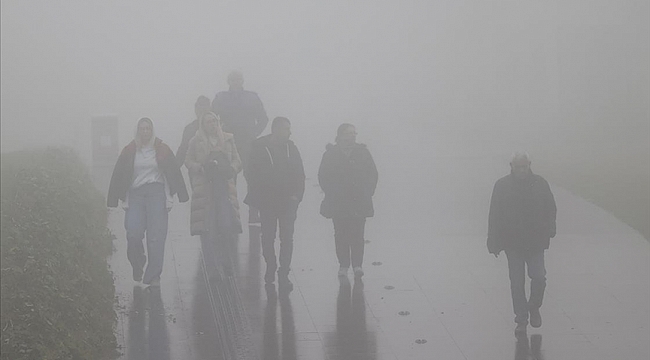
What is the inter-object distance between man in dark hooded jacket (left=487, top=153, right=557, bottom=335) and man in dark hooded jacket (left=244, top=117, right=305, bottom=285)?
7.46ft

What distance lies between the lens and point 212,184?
12344mm

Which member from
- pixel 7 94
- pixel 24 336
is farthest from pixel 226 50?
pixel 24 336

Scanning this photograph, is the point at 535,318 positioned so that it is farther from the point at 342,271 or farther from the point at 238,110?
the point at 238,110

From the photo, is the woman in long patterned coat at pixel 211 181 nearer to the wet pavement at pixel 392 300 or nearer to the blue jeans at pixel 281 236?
the wet pavement at pixel 392 300

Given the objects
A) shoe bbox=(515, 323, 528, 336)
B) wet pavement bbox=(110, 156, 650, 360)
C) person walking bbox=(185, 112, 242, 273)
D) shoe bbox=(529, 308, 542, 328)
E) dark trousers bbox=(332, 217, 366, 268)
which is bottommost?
wet pavement bbox=(110, 156, 650, 360)

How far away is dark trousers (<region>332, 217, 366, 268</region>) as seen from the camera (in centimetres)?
1240

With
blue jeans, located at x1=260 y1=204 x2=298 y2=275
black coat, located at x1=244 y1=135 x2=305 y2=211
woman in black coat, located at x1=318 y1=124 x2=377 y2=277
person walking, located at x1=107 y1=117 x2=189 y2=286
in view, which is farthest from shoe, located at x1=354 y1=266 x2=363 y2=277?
person walking, located at x1=107 y1=117 x2=189 y2=286

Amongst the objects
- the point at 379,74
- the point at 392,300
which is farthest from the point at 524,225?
the point at 379,74

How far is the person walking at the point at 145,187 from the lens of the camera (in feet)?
38.8

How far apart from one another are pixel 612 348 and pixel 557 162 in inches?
497

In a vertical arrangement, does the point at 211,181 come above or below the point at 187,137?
below

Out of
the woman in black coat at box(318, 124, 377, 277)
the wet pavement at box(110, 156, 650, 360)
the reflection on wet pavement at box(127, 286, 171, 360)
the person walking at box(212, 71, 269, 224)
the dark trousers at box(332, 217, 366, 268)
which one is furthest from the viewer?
the person walking at box(212, 71, 269, 224)

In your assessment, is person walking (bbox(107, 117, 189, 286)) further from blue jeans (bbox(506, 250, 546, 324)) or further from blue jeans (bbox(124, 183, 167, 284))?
blue jeans (bbox(506, 250, 546, 324))

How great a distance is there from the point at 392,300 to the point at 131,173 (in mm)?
2708
